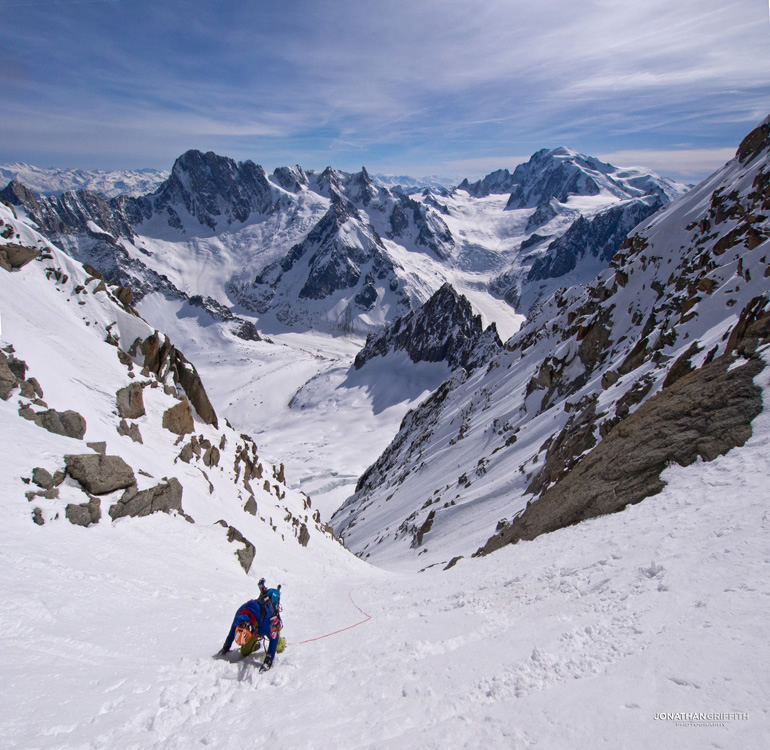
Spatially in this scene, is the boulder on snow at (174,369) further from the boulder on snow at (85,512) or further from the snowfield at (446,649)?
the snowfield at (446,649)

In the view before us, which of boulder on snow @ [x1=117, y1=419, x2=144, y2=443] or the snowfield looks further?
boulder on snow @ [x1=117, y1=419, x2=144, y2=443]

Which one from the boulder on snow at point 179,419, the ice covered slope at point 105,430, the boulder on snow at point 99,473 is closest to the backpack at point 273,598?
the ice covered slope at point 105,430

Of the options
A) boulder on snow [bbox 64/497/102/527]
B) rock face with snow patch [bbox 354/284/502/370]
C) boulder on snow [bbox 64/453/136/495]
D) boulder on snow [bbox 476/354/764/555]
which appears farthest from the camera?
rock face with snow patch [bbox 354/284/502/370]

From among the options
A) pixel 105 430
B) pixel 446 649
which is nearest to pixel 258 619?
pixel 446 649

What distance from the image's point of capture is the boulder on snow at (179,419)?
79.3 ft

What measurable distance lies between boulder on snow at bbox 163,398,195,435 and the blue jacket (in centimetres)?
1822

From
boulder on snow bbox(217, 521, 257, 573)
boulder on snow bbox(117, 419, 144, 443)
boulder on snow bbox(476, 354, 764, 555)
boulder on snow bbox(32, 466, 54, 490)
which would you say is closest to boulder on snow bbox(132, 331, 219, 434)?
boulder on snow bbox(117, 419, 144, 443)

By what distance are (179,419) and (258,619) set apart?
19304 mm

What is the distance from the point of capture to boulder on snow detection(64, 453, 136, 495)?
1349cm

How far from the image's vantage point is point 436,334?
152250 mm

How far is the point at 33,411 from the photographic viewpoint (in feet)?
49.9

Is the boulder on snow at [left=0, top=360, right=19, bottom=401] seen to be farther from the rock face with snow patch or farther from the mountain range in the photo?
the rock face with snow patch

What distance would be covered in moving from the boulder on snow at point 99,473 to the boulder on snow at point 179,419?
31.3 ft

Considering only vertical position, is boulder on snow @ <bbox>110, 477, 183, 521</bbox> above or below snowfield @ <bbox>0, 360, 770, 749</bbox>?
above
